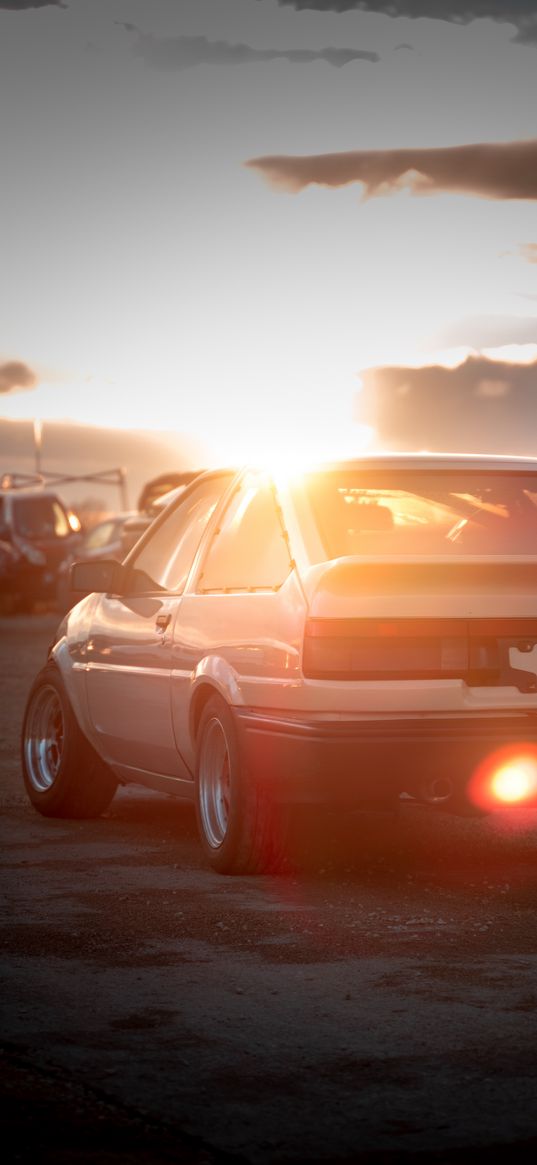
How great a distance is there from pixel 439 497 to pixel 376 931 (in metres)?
2.14

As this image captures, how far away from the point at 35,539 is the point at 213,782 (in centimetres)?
2483

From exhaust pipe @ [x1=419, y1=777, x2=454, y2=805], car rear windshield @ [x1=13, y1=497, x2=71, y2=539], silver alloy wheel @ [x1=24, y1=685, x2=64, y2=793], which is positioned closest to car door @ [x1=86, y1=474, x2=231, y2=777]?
silver alloy wheel @ [x1=24, y1=685, x2=64, y2=793]

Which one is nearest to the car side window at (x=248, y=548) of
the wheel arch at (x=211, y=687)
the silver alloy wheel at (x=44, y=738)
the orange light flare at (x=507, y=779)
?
the wheel arch at (x=211, y=687)

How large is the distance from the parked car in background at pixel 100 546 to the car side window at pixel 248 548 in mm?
21106

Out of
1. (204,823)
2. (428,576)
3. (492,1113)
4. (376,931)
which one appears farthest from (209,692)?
(492,1113)

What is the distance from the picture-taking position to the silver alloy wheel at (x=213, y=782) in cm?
765

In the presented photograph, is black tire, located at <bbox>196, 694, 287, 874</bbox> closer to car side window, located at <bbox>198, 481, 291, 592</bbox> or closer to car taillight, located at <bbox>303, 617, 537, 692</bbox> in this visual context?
car side window, located at <bbox>198, 481, 291, 592</bbox>

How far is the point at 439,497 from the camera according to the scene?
7852mm

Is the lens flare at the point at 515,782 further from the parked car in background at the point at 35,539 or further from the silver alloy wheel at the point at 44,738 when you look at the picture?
the parked car in background at the point at 35,539

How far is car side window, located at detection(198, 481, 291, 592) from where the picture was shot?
24.5 ft

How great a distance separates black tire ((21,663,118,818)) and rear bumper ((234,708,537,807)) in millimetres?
2299

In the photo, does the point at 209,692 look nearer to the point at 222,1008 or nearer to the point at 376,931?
the point at 376,931

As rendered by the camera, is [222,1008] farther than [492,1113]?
Yes

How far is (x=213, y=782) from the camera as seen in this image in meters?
7.76
